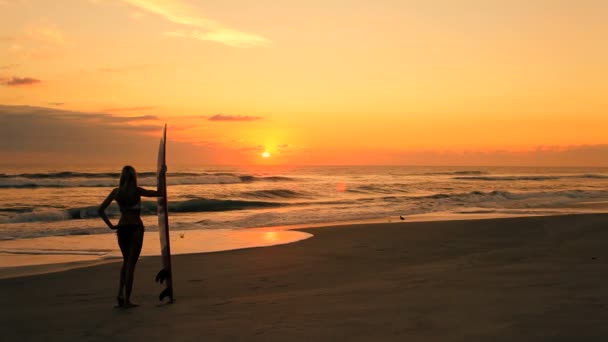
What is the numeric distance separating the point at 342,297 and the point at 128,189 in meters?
3.13

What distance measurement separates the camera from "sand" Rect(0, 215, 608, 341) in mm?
5727

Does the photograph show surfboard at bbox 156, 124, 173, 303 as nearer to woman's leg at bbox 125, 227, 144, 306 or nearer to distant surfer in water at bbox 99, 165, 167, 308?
distant surfer in water at bbox 99, 165, 167, 308

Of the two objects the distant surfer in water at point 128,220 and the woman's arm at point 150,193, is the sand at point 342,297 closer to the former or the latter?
the distant surfer in water at point 128,220

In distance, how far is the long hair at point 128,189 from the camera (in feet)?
24.2

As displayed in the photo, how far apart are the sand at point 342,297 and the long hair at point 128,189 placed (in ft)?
4.64

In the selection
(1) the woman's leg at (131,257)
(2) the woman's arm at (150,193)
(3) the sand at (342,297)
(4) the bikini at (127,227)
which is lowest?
(3) the sand at (342,297)

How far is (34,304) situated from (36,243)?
8668 millimetres

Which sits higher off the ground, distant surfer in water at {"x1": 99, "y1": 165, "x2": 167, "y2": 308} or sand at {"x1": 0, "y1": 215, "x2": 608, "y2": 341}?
distant surfer in water at {"x1": 99, "y1": 165, "x2": 167, "y2": 308}

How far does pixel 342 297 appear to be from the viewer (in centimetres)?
741

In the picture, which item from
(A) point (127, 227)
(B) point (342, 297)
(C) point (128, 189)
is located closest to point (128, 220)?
(A) point (127, 227)

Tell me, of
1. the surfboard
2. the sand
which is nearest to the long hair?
the surfboard

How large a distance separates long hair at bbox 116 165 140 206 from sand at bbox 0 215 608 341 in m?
1.41

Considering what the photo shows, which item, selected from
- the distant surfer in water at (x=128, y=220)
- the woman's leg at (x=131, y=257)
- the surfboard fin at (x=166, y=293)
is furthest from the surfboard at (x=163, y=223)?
the woman's leg at (x=131, y=257)

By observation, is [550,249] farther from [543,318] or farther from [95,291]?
[95,291]
